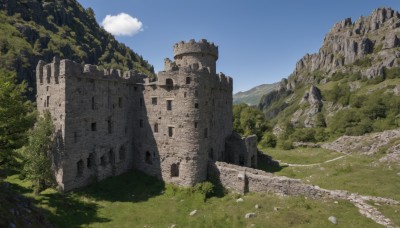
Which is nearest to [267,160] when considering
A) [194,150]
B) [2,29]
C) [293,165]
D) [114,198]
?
[293,165]

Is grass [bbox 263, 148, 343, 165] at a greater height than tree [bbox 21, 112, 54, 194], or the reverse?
tree [bbox 21, 112, 54, 194]

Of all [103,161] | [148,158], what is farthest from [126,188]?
[148,158]

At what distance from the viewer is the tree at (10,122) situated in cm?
2512

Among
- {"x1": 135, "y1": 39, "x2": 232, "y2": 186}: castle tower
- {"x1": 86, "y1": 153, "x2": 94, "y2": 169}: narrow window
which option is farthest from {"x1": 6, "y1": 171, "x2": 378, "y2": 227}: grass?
{"x1": 135, "y1": 39, "x2": 232, "y2": 186}: castle tower

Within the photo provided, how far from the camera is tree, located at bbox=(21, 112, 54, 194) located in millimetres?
28656

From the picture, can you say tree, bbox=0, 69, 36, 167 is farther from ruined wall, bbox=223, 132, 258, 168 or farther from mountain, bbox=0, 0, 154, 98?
mountain, bbox=0, 0, 154, 98

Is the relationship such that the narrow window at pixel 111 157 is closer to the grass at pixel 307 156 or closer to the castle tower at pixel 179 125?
the castle tower at pixel 179 125

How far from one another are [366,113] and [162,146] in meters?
97.0

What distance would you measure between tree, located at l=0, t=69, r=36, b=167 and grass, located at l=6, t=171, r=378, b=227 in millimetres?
5806

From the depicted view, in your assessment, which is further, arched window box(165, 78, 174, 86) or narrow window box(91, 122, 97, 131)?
arched window box(165, 78, 174, 86)

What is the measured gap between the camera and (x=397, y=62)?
16688 cm

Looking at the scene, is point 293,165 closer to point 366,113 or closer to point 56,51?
point 366,113

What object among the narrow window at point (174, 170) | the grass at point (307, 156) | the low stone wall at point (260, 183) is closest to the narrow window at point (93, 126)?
the narrow window at point (174, 170)

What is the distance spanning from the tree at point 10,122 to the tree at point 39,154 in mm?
1511
